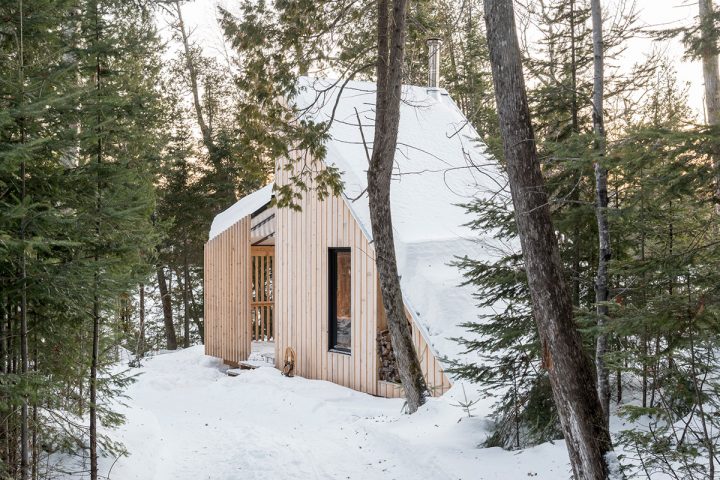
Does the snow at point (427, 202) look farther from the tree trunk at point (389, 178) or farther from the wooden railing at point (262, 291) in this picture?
the wooden railing at point (262, 291)

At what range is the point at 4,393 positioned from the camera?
4.38 m

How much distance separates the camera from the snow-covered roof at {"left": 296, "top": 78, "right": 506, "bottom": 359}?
29.3 feet

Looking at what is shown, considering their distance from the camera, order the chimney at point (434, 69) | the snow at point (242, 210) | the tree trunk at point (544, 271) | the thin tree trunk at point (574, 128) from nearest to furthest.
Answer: the tree trunk at point (544, 271), the thin tree trunk at point (574, 128), the snow at point (242, 210), the chimney at point (434, 69)

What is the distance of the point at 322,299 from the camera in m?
11.1

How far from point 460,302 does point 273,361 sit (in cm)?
501

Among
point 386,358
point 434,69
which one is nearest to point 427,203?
point 386,358

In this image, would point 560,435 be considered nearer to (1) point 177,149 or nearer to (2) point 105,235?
(2) point 105,235

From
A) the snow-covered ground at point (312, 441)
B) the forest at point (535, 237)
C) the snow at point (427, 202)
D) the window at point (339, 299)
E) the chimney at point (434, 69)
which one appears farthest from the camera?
the chimney at point (434, 69)

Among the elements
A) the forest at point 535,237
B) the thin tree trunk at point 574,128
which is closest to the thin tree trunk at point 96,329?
the forest at point 535,237

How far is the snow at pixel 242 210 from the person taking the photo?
44.7 ft

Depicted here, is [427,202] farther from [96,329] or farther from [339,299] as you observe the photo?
[96,329]

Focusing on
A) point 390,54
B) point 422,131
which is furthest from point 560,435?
point 422,131

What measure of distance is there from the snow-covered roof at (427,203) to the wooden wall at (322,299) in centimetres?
37

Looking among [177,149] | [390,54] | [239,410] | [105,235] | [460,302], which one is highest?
[177,149]
